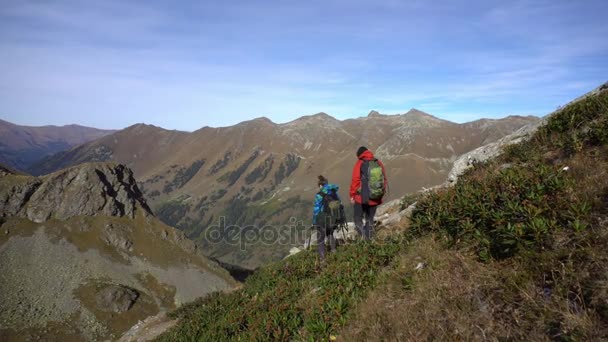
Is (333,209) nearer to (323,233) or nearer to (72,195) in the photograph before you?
(323,233)

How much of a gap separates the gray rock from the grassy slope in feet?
308

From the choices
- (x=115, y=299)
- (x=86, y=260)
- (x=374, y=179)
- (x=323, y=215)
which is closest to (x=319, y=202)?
(x=323, y=215)

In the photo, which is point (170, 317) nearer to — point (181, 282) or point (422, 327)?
point (422, 327)

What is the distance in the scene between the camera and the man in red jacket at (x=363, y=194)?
38.3 ft

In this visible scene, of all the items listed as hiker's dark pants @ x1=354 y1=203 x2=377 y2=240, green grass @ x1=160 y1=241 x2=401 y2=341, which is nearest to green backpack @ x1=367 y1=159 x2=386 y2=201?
hiker's dark pants @ x1=354 y1=203 x2=377 y2=240

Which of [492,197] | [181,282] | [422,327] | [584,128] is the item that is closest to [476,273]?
[422,327]

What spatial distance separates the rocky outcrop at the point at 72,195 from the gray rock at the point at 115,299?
36.8 metres

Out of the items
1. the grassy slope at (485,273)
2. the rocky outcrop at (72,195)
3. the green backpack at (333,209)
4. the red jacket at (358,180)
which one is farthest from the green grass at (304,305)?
the rocky outcrop at (72,195)

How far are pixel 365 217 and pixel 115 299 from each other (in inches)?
3773

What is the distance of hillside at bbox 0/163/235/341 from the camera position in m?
81.4

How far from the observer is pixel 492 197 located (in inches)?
288

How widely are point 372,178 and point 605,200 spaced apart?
640 cm

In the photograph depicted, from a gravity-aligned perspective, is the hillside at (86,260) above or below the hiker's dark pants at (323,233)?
below

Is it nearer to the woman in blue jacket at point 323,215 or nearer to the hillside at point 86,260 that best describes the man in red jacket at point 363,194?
the woman in blue jacket at point 323,215
